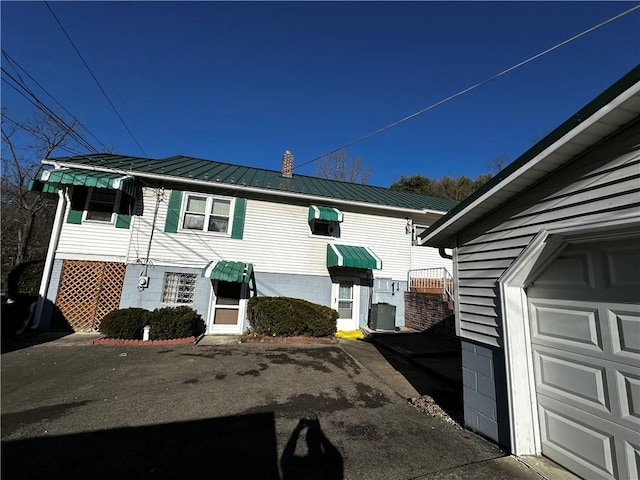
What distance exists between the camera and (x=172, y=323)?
8.32 meters

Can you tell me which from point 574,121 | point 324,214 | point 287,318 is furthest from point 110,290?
point 574,121

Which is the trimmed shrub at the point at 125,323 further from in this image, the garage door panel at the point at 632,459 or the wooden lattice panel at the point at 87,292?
the garage door panel at the point at 632,459

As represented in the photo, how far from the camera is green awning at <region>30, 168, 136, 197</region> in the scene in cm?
827

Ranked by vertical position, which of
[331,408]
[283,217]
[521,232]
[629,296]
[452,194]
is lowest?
[331,408]

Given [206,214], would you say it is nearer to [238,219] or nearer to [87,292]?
[238,219]

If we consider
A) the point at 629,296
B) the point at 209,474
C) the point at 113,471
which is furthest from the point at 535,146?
the point at 113,471

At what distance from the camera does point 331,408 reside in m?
4.59

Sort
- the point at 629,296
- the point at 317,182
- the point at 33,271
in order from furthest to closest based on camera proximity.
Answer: the point at 317,182
the point at 33,271
the point at 629,296

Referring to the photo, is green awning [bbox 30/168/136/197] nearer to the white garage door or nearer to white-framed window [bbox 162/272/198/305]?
white-framed window [bbox 162/272/198/305]

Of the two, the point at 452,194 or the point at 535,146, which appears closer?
the point at 535,146

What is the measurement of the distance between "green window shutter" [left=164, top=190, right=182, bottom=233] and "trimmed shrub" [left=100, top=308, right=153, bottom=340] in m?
3.18

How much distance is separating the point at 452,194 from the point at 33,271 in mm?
33949

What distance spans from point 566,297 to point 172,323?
30.7 ft

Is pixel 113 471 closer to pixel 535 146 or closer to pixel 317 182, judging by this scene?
pixel 535 146
